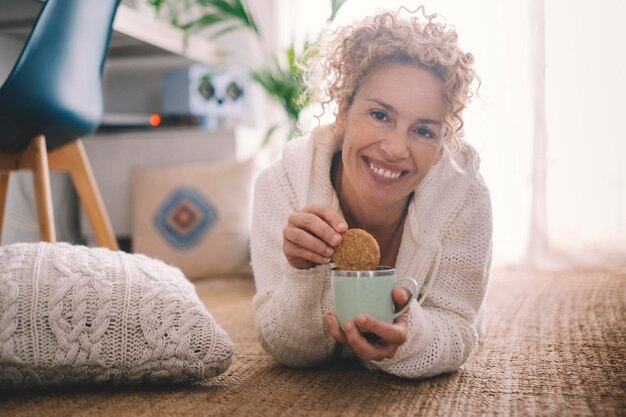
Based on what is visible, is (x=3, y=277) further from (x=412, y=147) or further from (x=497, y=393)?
(x=497, y=393)

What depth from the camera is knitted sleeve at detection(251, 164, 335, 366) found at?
46.9 inches

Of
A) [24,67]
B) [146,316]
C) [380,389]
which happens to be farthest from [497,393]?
[24,67]

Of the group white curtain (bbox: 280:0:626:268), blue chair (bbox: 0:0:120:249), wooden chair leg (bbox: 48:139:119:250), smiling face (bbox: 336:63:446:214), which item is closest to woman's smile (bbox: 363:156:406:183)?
smiling face (bbox: 336:63:446:214)

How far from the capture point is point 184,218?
8.80 ft

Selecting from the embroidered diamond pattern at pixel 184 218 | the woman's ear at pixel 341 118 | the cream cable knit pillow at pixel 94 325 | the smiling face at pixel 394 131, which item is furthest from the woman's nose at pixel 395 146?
the embroidered diamond pattern at pixel 184 218

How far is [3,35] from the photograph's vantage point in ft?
7.32

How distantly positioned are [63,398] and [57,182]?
1.93m

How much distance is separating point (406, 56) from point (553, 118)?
190cm

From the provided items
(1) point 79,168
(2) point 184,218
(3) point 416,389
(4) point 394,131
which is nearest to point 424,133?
(4) point 394,131

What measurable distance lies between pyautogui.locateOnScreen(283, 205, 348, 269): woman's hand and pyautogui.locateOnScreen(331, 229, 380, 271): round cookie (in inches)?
0.5

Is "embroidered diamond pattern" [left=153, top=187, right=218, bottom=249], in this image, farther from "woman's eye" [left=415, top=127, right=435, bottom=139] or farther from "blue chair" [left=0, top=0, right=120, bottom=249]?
"woman's eye" [left=415, top=127, right=435, bottom=139]

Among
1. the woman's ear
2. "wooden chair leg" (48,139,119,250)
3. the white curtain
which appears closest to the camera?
the woman's ear

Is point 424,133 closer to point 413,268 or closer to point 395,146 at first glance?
point 395,146

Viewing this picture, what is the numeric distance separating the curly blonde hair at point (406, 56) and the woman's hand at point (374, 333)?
34cm
